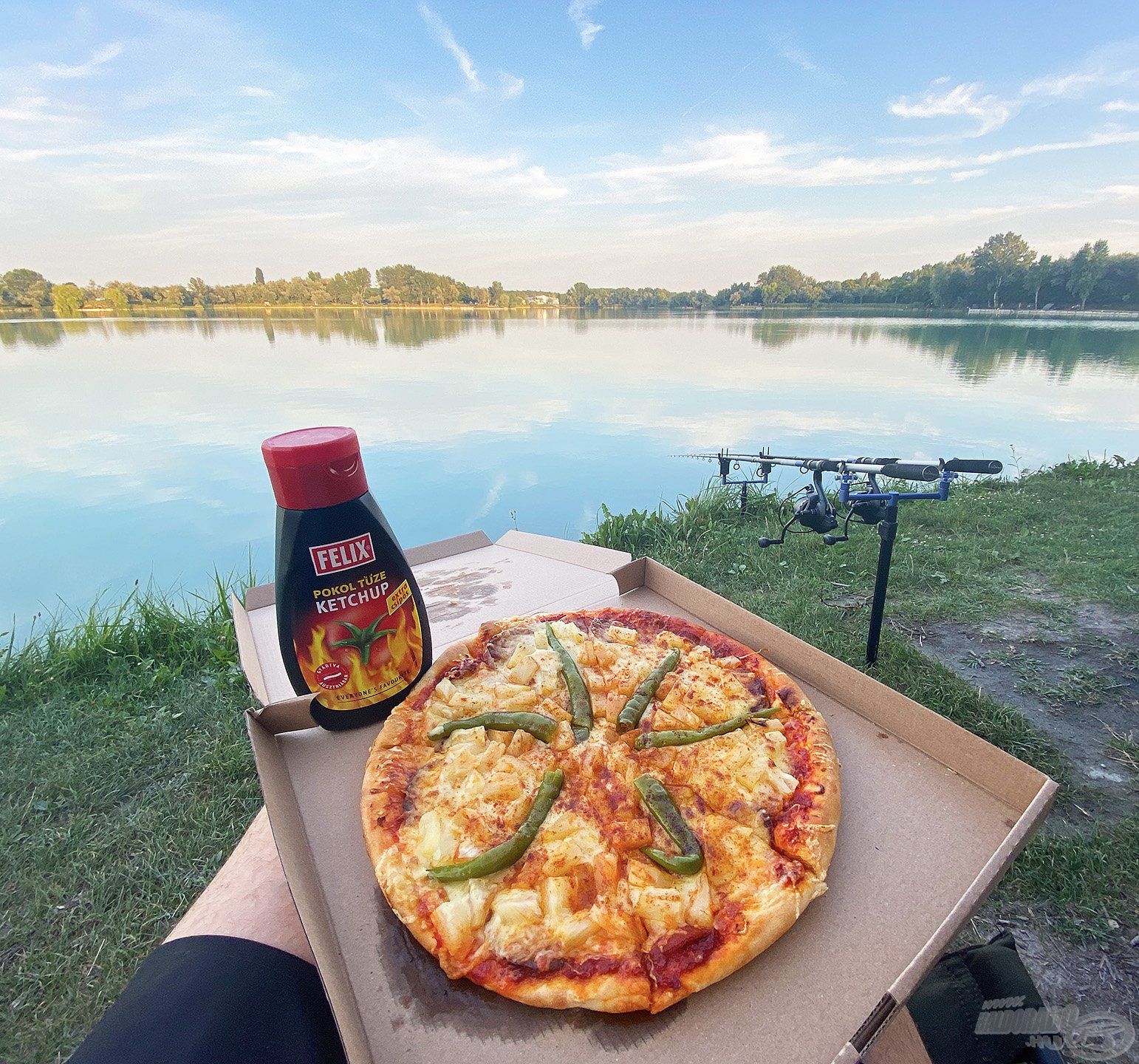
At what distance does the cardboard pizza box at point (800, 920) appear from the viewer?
3.78ft

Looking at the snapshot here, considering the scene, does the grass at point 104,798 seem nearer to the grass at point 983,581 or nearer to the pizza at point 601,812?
the pizza at point 601,812

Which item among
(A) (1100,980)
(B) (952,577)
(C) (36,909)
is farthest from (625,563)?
(B) (952,577)

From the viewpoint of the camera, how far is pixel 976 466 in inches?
80.7

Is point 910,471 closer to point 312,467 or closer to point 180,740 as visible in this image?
point 312,467

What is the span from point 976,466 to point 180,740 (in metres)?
3.88

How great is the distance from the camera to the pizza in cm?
135

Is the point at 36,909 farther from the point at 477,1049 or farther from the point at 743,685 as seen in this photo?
the point at 743,685

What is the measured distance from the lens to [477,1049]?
1162 mm

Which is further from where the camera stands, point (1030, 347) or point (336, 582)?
point (1030, 347)

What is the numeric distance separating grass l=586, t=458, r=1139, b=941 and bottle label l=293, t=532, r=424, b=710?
2627 mm

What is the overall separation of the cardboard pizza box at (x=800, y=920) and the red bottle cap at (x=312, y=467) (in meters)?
0.61

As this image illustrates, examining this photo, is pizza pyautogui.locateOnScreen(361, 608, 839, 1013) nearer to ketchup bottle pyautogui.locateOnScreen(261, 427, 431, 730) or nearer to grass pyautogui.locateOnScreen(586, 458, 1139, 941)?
ketchup bottle pyautogui.locateOnScreen(261, 427, 431, 730)

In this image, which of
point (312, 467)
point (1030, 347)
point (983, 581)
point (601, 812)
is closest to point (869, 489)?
point (601, 812)

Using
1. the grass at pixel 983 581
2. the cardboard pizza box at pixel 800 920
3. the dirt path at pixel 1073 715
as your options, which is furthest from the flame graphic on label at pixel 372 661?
the grass at pixel 983 581
